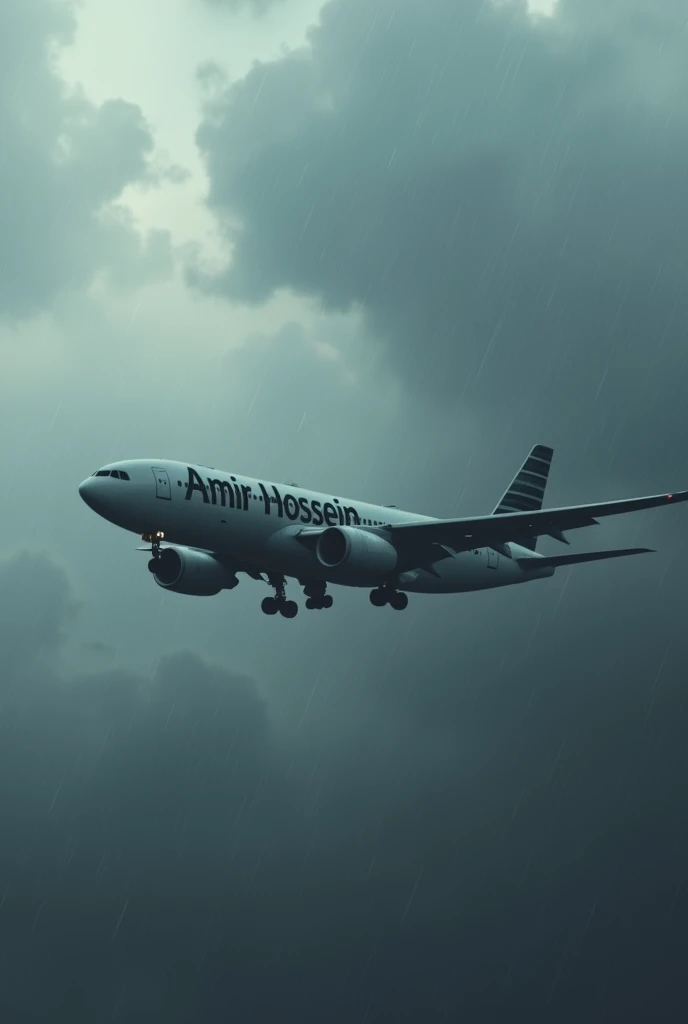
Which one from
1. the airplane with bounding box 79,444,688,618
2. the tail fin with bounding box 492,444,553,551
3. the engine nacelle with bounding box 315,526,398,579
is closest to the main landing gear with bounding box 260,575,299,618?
the airplane with bounding box 79,444,688,618

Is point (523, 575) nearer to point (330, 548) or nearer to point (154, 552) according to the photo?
point (330, 548)

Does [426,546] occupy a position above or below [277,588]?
above

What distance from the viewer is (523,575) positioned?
2318 inches

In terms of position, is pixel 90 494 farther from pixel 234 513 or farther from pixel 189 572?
pixel 189 572

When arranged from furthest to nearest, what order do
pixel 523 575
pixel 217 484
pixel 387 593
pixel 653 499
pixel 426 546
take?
pixel 523 575 < pixel 387 593 < pixel 426 546 < pixel 217 484 < pixel 653 499

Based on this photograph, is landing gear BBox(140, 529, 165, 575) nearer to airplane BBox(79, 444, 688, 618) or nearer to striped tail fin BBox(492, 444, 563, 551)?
airplane BBox(79, 444, 688, 618)

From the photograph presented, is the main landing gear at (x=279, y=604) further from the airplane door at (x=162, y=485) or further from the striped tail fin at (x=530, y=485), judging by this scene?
the striped tail fin at (x=530, y=485)

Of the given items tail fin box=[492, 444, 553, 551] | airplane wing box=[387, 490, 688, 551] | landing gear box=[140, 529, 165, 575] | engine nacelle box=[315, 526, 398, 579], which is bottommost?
landing gear box=[140, 529, 165, 575]

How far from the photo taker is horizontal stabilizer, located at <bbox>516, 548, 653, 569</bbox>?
49231 mm

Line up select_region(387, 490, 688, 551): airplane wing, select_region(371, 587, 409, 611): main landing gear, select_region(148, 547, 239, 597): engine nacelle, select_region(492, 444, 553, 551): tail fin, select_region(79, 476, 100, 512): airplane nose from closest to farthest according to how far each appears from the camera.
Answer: select_region(79, 476, 100, 512): airplane nose, select_region(387, 490, 688, 551): airplane wing, select_region(148, 547, 239, 597): engine nacelle, select_region(371, 587, 409, 611): main landing gear, select_region(492, 444, 553, 551): tail fin

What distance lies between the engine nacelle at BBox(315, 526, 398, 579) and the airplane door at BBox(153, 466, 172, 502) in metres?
6.89

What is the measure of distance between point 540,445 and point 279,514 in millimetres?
26803

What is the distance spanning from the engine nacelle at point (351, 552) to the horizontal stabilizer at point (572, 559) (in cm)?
1132

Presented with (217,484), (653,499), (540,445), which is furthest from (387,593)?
(540,445)
